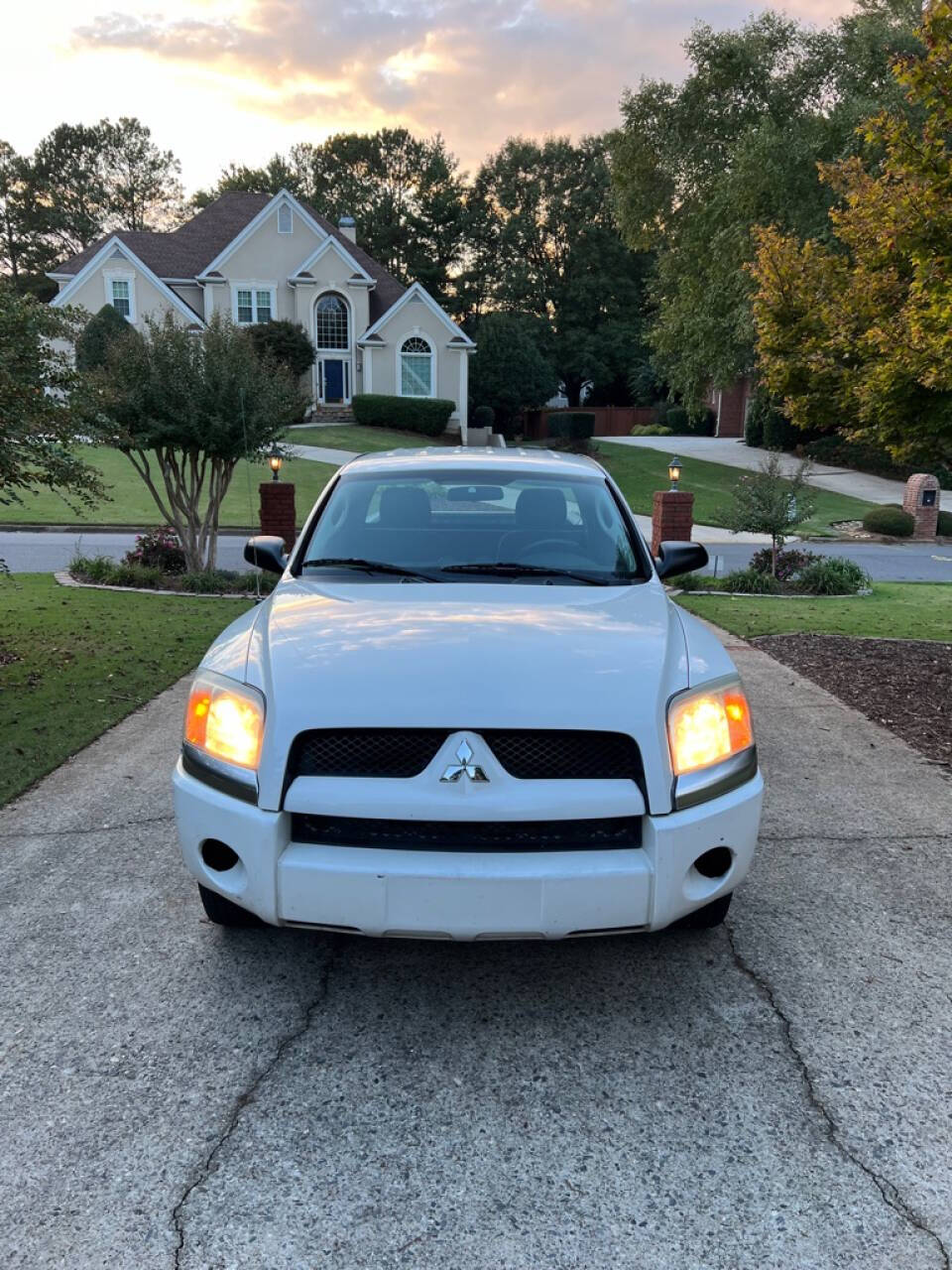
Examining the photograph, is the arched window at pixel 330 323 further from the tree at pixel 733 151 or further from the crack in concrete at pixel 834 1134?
the crack in concrete at pixel 834 1134

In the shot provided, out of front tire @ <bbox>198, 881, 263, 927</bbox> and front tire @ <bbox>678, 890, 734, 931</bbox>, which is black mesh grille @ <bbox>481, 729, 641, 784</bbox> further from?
front tire @ <bbox>198, 881, 263, 927</bbox>

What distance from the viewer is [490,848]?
260cm

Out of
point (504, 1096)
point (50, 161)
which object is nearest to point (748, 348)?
point (504, 1096)

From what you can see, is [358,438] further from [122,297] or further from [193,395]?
[193,395]

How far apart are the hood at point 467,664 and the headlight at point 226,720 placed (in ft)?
0.25

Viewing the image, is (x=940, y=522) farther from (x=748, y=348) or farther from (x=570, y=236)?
(x=570, y=236)

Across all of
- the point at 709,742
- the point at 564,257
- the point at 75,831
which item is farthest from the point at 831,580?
the point at 564,257

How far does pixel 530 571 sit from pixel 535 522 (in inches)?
17.6

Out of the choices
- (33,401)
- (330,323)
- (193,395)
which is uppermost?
(330,323)

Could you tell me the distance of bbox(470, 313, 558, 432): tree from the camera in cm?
4694

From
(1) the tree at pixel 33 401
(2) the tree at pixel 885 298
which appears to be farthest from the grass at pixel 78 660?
(2) the tree at pixel 885 298

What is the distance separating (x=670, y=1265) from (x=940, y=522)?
89.9ft

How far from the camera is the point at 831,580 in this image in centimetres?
1428

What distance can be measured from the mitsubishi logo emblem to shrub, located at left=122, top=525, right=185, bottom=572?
1235 cm
